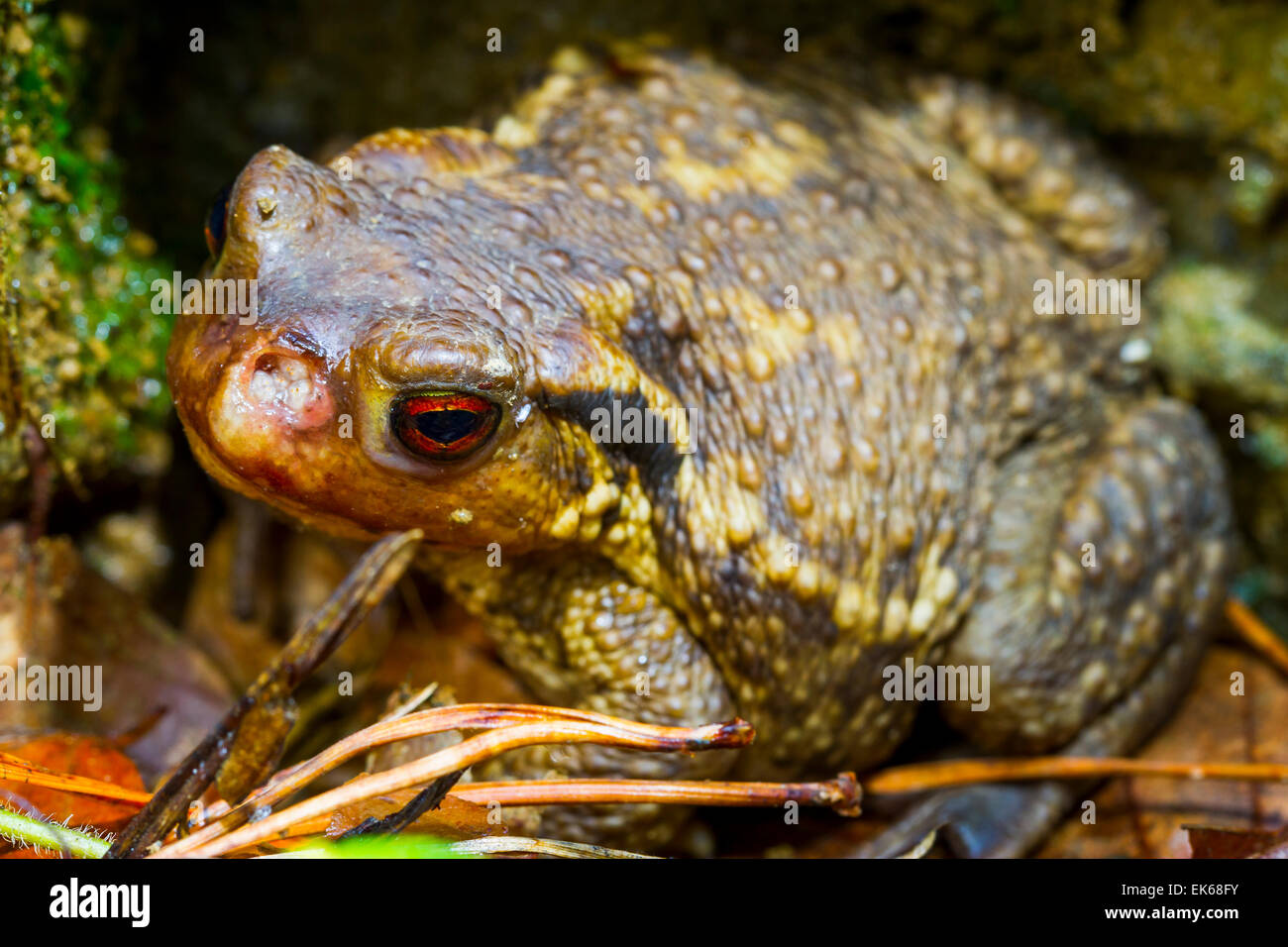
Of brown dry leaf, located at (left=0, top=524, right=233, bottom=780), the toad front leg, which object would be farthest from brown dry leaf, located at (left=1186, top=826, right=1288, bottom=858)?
brown dry leaf, located at (left=0, top=524, right=233, bottom=780)

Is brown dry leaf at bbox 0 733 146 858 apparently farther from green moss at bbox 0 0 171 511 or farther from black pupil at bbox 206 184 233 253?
black pupil at bbox 206 184 233 253

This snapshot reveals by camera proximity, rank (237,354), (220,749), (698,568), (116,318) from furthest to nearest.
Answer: (116,318)
(698,568)
(220,749)
(237,354)

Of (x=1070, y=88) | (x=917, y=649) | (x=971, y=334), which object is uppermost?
(x=1070, y=88)

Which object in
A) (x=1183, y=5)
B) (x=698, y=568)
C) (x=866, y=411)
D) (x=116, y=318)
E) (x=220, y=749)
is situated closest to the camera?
(x=220, y=749)

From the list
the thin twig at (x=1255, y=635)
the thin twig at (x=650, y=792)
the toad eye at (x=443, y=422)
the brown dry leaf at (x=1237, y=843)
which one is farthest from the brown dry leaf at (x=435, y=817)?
the thin twig at (x=1255, y=635)

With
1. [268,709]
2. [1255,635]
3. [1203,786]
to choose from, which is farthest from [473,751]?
[1255,635]

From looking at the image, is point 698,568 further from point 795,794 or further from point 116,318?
point 116,318

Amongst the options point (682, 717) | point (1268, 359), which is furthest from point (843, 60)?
point (682, 717)

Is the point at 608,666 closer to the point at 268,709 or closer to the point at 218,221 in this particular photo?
the point at 268,709

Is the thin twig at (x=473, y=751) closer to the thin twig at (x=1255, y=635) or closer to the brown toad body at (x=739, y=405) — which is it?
the brown toad body at (x=739, y=405)
